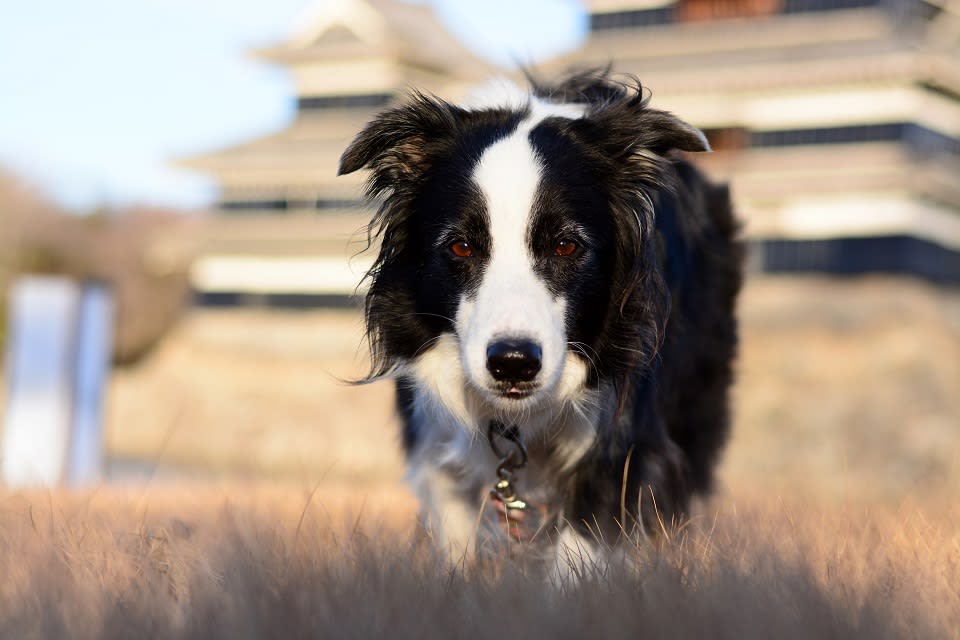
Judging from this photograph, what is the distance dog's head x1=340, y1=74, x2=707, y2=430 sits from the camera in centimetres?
311

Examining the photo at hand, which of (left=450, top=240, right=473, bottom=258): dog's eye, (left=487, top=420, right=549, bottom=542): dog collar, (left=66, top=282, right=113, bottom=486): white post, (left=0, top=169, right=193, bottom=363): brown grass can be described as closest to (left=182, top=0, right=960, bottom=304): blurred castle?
(left=0, top=169, right=193, bottom=363): brown grass

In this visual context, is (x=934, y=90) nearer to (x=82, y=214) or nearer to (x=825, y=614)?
(x=825, y=614)

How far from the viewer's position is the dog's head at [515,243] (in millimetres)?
3109

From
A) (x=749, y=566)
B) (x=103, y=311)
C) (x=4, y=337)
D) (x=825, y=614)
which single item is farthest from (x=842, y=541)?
(x=4, y=337)

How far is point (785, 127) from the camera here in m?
26.1

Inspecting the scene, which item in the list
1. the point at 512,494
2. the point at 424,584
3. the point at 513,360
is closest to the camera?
the point at 424,584

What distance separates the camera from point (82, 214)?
41469 mm

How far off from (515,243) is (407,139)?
659 millimetres

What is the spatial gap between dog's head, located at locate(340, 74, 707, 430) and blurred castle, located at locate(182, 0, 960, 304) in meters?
18.9

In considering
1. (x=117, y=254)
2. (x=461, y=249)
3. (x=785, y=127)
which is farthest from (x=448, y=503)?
(x=117, y=254)

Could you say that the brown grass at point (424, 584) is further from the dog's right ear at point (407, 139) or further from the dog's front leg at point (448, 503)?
the dog's right ear at point (407, 139)

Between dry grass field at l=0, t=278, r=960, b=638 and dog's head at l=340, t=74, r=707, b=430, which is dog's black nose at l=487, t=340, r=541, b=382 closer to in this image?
dog's head at l=340, t=74, r=707, b=430

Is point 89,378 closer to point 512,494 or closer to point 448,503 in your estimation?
point 448,503

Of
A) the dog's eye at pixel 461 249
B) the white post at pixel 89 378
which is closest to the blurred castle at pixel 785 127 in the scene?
the white post at pixel 89 378
